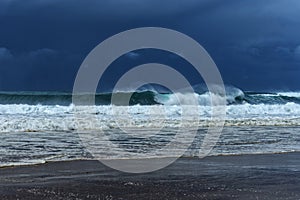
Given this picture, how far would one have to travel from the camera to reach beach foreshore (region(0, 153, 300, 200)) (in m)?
4.71

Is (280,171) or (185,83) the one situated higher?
(185,83)

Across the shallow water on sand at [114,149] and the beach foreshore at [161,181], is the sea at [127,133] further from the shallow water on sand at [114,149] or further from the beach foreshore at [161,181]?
the beach foreshore at [161,181]

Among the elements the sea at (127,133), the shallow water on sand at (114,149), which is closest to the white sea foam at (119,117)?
the sea at (127,133)

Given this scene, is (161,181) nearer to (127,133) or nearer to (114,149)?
(114,149)

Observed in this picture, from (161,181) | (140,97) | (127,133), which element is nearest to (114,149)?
(161,181)

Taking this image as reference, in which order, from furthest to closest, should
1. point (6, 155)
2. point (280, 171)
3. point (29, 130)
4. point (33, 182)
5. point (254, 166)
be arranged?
point (29, 130)
point (6, 155)
point (254, 166)
point (280, 171)
point (33, 182)

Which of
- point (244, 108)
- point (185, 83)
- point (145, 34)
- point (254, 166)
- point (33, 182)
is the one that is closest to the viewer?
point (33, 182)

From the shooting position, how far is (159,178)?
580cm

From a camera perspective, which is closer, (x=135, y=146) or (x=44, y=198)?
(x=44, y=198)

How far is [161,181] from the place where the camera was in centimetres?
556

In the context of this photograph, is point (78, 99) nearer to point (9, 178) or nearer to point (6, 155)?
point (6, 155)

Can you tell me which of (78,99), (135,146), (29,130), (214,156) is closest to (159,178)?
(214,156)

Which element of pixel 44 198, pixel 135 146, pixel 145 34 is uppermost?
pixel 145 34

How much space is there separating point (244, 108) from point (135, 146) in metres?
20.5
